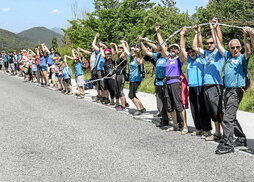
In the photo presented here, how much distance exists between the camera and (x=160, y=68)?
7348 millimetres

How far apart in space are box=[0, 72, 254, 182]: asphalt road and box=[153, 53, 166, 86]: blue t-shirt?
102 cm

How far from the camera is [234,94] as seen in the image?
545 cm

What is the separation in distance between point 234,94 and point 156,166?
173cm

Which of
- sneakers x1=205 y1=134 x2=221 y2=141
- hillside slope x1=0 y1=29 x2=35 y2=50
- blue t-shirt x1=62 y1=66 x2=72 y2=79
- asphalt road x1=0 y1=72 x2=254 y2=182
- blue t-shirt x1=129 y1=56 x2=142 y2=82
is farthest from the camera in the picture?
hillside slope x1=0 y1=29 x2=35 y2=50

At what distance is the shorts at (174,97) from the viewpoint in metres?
6.80

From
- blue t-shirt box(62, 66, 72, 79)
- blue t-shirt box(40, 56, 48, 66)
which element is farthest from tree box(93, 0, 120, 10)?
blue t-shirt box(62, 66, 72, 79)

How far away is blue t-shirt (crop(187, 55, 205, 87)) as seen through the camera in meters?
6.44

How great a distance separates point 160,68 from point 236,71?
7.23ft

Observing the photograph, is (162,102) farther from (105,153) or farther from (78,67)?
(78,67)

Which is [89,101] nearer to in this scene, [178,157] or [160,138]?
[160,138]

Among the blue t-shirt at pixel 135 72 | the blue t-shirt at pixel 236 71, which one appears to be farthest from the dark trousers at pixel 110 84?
the blue t-shirt at pixel 236 71

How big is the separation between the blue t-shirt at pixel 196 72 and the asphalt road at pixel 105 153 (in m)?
1.05

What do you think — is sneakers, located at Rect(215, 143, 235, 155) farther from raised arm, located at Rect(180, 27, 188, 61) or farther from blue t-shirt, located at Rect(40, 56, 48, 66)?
blue t-shirt, located at Rect(40, 56, 48, 66)

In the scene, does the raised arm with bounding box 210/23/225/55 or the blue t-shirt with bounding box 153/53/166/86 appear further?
the blue t-shirt with bounding box 153/53/166/86
